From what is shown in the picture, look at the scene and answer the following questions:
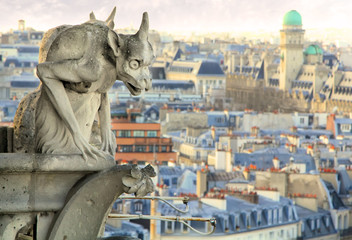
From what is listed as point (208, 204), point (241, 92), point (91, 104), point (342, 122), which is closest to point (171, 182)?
point (208, 204)

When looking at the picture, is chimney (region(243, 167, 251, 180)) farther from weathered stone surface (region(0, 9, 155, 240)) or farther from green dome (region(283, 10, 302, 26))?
green dome (region(283, 10, 302, 26))

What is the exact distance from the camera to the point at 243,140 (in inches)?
2420

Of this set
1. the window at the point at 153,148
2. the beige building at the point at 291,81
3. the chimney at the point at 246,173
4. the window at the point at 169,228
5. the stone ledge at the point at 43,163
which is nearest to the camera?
the stone ledge at the point at 43,163

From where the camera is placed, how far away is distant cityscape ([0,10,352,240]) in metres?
34.5

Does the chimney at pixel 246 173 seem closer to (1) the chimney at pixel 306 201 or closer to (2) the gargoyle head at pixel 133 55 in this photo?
(1) the chimney at pixel 306 201

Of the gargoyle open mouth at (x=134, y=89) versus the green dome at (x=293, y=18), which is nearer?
the gargoyle open mouth at (x=134, y=89)

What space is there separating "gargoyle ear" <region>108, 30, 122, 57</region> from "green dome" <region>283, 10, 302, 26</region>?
122202 mm

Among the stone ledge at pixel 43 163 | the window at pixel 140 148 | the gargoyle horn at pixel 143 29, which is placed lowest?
the window at pixel 140 148

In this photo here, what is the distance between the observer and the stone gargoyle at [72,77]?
5188 millimetres

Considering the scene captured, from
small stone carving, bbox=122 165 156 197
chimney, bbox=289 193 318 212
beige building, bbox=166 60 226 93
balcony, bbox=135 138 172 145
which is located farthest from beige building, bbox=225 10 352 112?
small stone carving, bbox=122 165 156 197

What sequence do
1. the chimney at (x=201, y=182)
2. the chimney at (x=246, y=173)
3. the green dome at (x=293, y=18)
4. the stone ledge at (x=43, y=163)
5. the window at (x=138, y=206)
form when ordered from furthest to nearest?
the green dome at (x=293, y=18)
the chimney at (x=246, y=173)
the chimney at (x=201, y=182)
the window at (x=138, y=206)
the stone ledge at (x=43, y=163)

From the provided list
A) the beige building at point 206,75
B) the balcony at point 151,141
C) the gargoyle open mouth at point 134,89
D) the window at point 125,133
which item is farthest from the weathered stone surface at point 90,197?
the beige building at point 206,75

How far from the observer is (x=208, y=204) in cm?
3425

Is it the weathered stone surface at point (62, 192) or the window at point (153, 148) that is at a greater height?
the weathered stone surface at point (62, 192)
